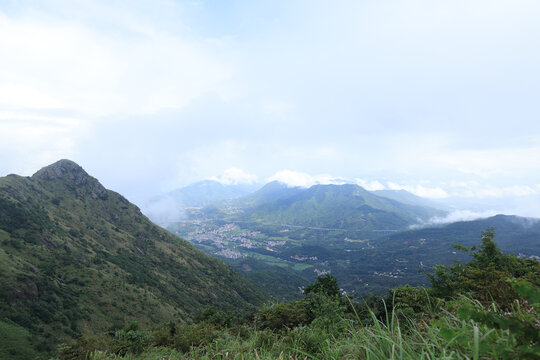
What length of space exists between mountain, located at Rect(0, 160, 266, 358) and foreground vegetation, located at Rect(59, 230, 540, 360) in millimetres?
38705

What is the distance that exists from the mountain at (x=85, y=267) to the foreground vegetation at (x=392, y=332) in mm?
38705

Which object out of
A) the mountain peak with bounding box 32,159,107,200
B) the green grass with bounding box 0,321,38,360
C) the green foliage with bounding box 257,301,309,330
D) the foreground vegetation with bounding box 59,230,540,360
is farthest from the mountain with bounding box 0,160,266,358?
the green foliage with bounding box 257,301,309,330

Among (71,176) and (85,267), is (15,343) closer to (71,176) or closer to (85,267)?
(85,267)

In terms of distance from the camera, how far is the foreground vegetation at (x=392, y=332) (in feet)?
5.72

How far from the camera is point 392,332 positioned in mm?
2662

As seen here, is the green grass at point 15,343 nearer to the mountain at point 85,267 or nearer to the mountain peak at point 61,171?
the mountain at point 85,267

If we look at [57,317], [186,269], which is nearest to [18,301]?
[57,317]

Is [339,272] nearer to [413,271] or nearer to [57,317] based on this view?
[413,271]

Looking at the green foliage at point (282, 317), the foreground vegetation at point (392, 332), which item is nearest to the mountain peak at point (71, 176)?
the foreground vegetation at point (392, 332)

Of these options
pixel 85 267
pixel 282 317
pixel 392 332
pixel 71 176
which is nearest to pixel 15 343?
pixel 85 267

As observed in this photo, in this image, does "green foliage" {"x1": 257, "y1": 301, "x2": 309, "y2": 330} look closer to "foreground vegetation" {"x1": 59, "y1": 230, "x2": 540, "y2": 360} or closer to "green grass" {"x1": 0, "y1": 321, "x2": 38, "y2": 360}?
"foreground vegetation" {"x1": 59, "y1": 230, "x2": 540, "y2": 360}

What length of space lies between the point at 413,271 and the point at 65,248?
22322cm

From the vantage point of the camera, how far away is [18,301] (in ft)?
139

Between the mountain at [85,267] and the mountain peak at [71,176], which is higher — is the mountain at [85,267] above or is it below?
below
